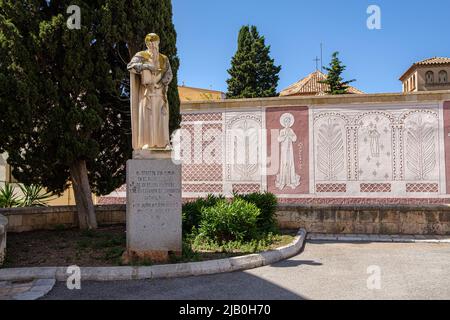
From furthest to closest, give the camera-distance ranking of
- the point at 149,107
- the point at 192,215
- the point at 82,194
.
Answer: the point at 82,194
the point at 192,215
the point at 149,107

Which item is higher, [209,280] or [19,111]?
[19,111]

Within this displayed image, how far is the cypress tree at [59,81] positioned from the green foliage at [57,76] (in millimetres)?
17

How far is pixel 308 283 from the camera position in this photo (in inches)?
219

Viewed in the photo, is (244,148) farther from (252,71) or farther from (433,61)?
(433,61)

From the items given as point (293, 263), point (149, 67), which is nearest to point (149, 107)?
point (149, 67)

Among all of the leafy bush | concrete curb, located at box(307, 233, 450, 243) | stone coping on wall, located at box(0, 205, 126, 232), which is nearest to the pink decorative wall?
concrete curb, located at box(307, 233, 450, 243)

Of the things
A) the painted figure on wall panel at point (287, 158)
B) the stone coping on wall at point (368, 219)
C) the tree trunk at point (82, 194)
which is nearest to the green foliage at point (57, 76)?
the tree trunk at point (82, 194)

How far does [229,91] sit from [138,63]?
26710mm

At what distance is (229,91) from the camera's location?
33188mm

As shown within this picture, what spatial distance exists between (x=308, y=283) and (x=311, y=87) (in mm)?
29724

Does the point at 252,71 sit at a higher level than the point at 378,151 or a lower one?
higher
